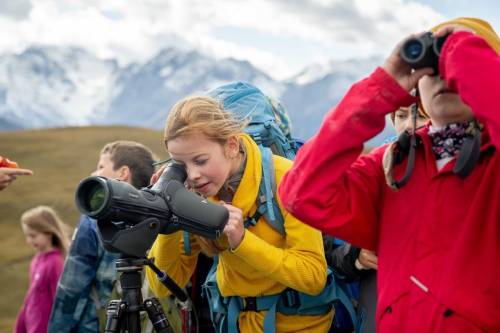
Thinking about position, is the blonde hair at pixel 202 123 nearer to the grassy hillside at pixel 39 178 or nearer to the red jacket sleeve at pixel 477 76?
the red jacket sleeve at pixel 477 76

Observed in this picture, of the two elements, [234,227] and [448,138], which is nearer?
[448,138]

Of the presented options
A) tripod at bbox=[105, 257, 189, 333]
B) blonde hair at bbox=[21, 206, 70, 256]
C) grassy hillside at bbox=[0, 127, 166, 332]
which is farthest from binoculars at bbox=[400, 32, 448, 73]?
grassy hillside at bbox=[0, 127, 166, 332]

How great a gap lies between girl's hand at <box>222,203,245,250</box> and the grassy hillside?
10618mm

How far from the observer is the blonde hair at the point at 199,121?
2.65 meters

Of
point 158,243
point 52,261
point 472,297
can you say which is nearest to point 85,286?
point 158,243

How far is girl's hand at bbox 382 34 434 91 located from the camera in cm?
173

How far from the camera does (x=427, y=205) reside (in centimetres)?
179

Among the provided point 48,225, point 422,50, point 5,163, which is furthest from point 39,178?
point 422,50

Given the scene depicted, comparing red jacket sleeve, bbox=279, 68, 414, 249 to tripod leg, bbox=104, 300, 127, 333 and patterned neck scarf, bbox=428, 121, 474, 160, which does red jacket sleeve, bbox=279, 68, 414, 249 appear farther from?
tripod leg, bbox=104, 300, 127, 333

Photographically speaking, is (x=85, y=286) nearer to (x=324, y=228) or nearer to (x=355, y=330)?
(x=355, y=330)

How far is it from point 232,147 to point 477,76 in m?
1.40

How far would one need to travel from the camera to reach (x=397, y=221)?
187 cm

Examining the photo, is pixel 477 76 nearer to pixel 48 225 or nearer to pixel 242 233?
pixel 242 233

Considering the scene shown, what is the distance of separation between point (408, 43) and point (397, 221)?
541 mm
